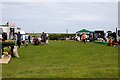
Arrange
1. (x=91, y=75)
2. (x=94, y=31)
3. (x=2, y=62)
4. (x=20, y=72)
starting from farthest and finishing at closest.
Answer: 1. (x=94, y=31)
2. (x=2, y=62)
3. (x=20, y=72)
4. (x=91, y=75)

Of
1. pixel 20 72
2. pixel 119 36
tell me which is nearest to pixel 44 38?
pixel 119 36

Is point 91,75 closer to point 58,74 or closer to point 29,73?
point 58,74

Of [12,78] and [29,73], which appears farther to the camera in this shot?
[29,73]

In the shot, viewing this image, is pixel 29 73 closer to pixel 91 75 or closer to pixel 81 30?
pixel 91 75

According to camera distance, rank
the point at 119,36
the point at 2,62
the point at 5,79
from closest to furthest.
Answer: the point at 5,79
the point at 2,62
the point at 119,36

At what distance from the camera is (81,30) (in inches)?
2537

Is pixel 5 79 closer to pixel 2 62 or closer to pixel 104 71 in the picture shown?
pixel 104 71

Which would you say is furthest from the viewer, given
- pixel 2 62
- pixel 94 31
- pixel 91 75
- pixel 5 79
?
pixel 94 31

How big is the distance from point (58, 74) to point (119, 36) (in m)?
30.1

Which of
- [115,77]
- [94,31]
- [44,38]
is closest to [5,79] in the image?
[115,77]

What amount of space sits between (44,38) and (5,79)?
30.7 m

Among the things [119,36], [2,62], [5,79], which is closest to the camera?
[5,79]

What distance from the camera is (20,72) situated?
1252 cm

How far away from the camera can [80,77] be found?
1120 cm
